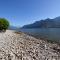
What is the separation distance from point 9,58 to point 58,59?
132 inches

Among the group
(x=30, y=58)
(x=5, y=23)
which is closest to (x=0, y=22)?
(x=5, y=23)

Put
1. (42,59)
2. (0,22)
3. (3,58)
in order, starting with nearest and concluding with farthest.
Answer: (3,58)
(42,59)
(0,22)

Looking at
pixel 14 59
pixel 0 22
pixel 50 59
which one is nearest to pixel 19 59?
pixel 14 59

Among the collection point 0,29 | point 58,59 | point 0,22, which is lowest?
point 58,59

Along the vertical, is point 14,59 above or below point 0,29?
below

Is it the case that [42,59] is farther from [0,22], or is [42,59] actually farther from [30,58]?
[0,22]

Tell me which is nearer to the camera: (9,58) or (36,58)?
(9,58)

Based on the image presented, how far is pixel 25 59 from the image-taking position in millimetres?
6953

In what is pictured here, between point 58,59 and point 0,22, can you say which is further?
point 0,22

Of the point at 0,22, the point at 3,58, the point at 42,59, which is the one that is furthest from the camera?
the point at 0,22

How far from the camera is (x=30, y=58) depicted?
720cm

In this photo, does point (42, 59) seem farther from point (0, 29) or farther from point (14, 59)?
point (0, 29)

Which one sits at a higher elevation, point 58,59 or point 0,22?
point 0,22

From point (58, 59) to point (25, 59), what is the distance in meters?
2.34
